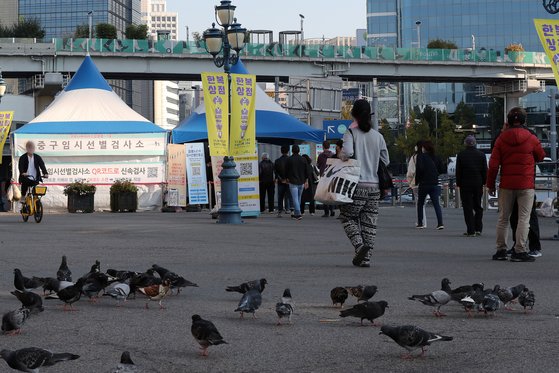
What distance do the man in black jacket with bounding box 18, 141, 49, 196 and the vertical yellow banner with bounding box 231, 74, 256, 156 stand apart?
13.7 ft

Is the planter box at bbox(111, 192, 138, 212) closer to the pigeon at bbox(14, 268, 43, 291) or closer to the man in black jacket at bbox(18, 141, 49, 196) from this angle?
the man in black jacket at bbox(18, 141, 49, 196)

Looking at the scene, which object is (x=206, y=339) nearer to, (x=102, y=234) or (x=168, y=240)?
(x=168, y=240)

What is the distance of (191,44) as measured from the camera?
2911 inches

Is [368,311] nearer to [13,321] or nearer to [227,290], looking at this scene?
[227,290]

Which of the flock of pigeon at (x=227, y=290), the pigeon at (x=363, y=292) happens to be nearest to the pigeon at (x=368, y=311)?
the flock of pigeon at (x=227, y=290)

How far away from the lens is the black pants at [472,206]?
19797mm

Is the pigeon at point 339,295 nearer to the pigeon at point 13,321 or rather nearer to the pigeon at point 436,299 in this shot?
the pigeon at point 436,299

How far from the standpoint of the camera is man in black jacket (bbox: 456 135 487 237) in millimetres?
19828

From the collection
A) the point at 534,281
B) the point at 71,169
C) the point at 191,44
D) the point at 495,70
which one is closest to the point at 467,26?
the point at 495,70

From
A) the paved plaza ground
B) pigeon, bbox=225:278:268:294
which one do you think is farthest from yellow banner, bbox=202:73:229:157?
pigeon, bbox=225:278:268:294

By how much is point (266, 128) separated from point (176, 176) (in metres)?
3.61

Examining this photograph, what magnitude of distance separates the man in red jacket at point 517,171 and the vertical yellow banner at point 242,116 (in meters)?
11.6

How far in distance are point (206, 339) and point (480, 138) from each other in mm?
140979

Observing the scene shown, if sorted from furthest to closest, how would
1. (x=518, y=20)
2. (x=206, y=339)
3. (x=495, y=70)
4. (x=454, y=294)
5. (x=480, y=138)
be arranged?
(x=518, y=20) < (x=480, y=138) < (x=495, y=70) < (x=454, y=294) < (x=206, y=339)
